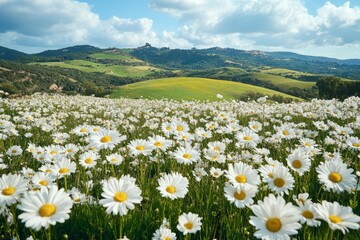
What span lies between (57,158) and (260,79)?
167 meters

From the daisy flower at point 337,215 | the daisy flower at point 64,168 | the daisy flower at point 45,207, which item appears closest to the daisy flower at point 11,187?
the daisy flower at point 45,207

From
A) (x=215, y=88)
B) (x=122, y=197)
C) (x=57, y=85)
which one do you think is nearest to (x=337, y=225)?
(x=122, y=197)

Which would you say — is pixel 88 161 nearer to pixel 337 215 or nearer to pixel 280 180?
pixel 280 180

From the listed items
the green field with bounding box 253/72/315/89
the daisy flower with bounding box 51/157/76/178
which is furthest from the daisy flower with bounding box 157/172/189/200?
the green field with bounding box 253/72/315/89

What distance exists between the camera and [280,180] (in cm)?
308

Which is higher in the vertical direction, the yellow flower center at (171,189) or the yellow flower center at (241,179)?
the yellow flower center at (241,179)

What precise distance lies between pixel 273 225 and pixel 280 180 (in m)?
0.99

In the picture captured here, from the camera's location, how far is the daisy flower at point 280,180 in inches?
118

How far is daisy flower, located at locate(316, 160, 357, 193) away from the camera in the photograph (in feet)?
10.1

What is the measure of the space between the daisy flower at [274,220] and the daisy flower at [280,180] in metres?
0.77

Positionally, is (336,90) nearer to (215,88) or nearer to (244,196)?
(215,88)

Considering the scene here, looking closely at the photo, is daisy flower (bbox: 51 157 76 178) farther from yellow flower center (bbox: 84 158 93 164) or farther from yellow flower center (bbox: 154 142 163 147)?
yellow flower center (bbox: 154 142 163 147)

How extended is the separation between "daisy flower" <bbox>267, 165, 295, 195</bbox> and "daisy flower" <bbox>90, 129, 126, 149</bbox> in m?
2.10

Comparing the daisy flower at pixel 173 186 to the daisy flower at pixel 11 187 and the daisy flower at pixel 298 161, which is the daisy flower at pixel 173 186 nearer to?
the daisy flower at pixel 11 187
